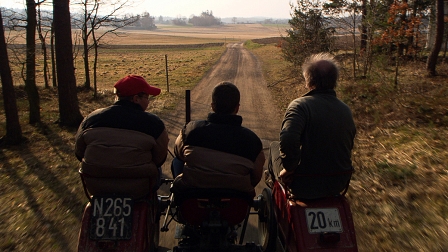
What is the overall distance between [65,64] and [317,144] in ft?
26.8

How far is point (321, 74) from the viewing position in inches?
122

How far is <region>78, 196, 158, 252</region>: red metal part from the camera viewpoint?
2.72m

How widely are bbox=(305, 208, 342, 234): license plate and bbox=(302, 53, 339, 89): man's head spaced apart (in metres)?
1.04

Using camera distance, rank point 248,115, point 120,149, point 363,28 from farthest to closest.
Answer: point 363,28, point 248,115, point 120,149

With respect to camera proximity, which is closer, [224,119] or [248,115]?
[224,119]

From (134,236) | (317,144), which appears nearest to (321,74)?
(317,144)

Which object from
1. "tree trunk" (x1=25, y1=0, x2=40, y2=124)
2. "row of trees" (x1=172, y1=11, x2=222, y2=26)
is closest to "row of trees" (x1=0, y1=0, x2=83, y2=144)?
"tree trunk" (x1=25, y1=0, x2=40, y2=124)

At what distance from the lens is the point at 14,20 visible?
1203 cm

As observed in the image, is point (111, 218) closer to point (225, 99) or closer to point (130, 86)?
point (130, 86)

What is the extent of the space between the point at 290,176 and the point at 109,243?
153 cm

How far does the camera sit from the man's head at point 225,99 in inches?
116

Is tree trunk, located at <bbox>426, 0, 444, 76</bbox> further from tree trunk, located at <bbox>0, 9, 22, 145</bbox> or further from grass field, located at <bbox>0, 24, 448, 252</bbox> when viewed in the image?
tree trunk, located at <bbox>0, 9, 22, 145</bbox>

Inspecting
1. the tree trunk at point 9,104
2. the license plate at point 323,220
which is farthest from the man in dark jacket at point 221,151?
the tree trunk at point 9,104

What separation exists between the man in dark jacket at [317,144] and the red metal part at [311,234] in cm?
8
